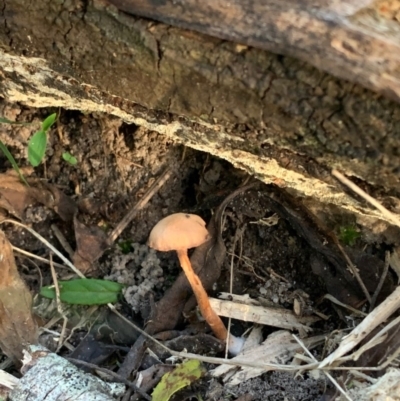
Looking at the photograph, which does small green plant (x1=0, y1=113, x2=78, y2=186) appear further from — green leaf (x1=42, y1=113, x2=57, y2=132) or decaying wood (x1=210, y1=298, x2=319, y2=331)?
decaying wood (x1=210, y1=298, x2=319, y2=331)

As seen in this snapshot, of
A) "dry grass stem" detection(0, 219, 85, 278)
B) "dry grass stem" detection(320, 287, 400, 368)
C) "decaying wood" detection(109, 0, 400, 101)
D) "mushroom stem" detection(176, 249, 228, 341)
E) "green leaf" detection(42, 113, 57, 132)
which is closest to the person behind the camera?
"decaying wood" detection(109, 0, 400, 101)

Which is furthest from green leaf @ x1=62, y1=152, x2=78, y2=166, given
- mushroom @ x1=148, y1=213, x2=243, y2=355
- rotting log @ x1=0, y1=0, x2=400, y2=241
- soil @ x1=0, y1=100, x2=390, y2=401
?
mushroom @ x1=148, y1=213, x2=243, y2=355

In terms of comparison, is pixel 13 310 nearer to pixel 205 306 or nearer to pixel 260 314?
pixel 205 306

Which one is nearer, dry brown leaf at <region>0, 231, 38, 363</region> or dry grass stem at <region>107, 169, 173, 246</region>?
dry brown leaf at <region>0, 231, 38, 363</region>

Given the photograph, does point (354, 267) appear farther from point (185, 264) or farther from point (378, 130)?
point (378, 130)

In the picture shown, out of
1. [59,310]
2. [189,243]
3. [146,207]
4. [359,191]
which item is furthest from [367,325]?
[59,310]

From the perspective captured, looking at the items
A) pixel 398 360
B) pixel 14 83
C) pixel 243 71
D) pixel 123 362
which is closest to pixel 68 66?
pixel 14 83

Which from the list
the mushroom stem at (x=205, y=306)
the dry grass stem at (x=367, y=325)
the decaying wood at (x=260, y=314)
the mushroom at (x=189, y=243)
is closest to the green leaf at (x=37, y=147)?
the mushroom at (x=189, y=243)

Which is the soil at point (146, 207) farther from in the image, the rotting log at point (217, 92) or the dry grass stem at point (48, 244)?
the rotting log at point (217, 92)
